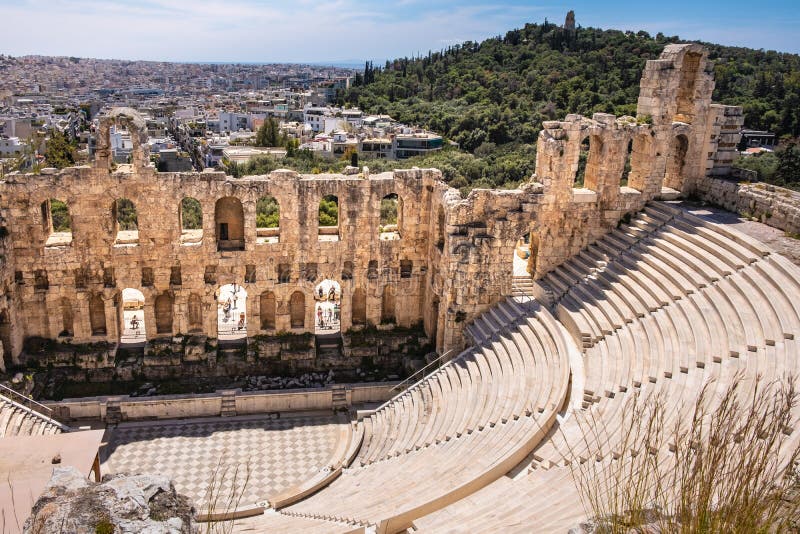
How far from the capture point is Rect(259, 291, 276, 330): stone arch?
1107 inches

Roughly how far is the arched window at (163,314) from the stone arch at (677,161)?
70.5 ft

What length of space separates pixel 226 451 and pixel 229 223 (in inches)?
377

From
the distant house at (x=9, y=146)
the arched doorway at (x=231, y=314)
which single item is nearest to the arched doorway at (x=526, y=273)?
the arched doorway at (x=231, y=314)

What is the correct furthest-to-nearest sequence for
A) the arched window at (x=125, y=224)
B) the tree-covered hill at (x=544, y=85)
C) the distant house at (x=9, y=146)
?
1. the distant house at (x=9, y=146)
2. the tree-covered hill at (x=544, y=85)
3. the arched window at (x=125, y=224)

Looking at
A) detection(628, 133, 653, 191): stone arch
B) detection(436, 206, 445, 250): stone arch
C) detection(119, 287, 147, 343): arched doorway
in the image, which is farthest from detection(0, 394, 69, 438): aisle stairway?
detection(628, 133, 653, 191): stone arch

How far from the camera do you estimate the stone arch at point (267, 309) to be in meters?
28.1

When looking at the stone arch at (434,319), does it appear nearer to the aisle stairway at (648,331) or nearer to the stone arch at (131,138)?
the aisle stairway at (648,331)

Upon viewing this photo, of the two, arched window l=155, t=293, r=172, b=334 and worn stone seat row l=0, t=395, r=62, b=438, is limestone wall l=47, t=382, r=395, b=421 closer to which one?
worn stone seat row l=0, t=395, r=62, b=438

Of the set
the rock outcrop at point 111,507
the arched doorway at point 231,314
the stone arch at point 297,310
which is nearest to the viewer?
the rock outcrop at point 111,507

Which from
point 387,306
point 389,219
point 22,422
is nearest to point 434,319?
point 387,306

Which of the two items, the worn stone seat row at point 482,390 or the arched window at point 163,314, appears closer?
the worn stone seat row at point 482,390

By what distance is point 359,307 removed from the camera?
1142 inches

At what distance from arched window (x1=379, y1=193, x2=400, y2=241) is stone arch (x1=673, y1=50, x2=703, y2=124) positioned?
12.5m

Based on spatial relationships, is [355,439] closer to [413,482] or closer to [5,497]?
[413,482]
